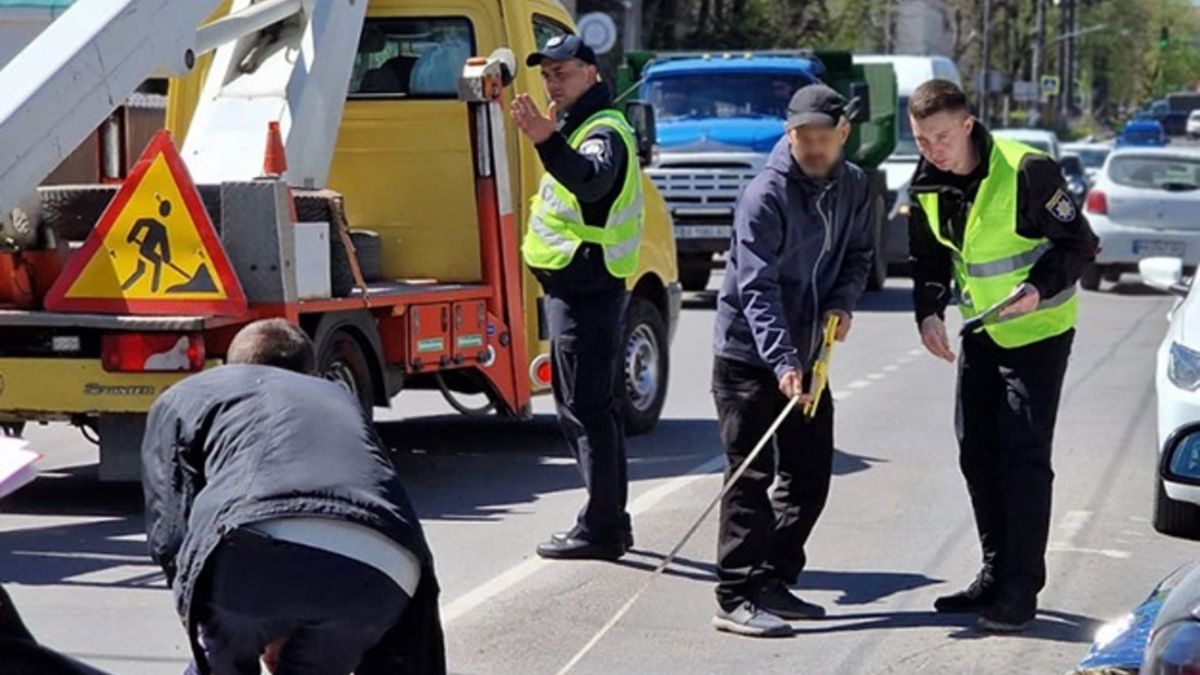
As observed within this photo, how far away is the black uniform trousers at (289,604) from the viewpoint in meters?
4.52

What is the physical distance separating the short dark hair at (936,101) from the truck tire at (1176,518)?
111 inches

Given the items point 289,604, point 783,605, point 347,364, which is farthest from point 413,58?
point 289,604

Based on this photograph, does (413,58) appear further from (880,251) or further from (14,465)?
(880,251)

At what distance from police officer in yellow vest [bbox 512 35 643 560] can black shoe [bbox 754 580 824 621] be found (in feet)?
3.51

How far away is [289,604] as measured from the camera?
4508mm

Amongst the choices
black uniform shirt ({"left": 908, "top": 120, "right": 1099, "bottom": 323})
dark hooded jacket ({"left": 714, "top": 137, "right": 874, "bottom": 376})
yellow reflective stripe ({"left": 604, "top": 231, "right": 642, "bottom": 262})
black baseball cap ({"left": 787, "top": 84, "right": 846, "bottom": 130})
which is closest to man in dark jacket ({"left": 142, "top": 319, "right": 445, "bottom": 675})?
dark hooded jacket ({"left": 714, "top": 137, "right": 874, "bottom": 376})

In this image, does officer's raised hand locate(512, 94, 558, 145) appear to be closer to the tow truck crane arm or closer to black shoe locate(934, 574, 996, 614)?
the tow truck crane arm

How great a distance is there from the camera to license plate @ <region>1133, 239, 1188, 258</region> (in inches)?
959

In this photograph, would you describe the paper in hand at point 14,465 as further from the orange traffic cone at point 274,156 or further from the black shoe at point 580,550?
the orange traffic cone at point 274,156

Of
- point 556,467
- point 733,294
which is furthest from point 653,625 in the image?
point 556,467

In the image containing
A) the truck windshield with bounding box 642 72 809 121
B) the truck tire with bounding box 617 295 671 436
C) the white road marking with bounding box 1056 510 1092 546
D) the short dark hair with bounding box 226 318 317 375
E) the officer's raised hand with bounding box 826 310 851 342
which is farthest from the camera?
the truck windshield with bounding box 642 72 809 121

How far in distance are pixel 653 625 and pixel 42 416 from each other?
3.28 m

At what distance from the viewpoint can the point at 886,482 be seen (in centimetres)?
1105

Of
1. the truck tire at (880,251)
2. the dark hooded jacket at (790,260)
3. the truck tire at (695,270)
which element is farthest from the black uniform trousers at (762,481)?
the truck tire at (880,251)
